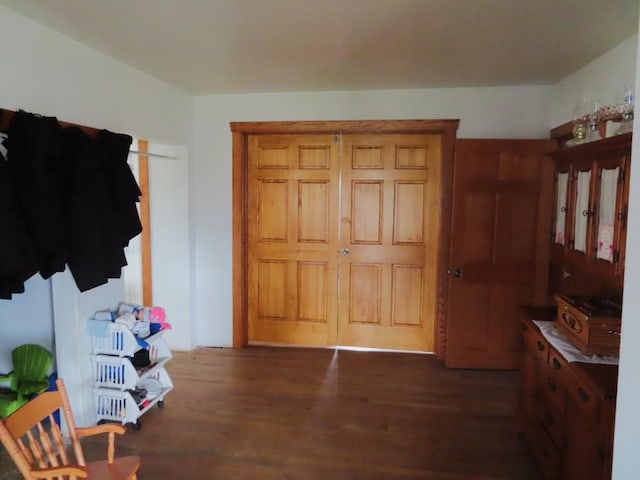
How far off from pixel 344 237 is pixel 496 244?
126 cm

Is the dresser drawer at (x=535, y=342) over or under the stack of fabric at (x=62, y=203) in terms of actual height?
under

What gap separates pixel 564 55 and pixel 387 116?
134 cm

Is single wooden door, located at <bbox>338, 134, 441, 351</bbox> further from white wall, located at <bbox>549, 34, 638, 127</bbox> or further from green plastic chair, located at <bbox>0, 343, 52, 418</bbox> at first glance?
green plastic chair, located at <bbox>0, 343, 52, 418</bbox>

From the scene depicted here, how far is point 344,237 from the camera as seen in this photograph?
3.97 m

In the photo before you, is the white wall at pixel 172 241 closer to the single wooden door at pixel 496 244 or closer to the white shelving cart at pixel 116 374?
the white shelving cart at pixel 116 374

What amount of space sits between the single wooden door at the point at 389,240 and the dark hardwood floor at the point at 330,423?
30 cm

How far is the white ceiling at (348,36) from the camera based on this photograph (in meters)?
2.05

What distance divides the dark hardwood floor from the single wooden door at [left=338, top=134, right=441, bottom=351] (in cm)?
30

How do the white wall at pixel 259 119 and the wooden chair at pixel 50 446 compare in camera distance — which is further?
the white wall at pixel 259 119

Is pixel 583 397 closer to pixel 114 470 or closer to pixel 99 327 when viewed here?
pixel 114 470

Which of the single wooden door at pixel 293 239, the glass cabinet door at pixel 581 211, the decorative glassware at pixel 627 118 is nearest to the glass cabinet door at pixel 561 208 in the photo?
the glass cabinet door at pixel 581 211

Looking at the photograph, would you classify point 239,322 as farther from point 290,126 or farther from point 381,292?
point 290,126

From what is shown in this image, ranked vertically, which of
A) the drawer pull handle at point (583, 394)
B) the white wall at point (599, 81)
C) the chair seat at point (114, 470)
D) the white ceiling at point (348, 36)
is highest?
the white ceiling at point (348, 36)

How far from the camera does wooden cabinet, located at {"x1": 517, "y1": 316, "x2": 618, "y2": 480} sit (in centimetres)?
163
